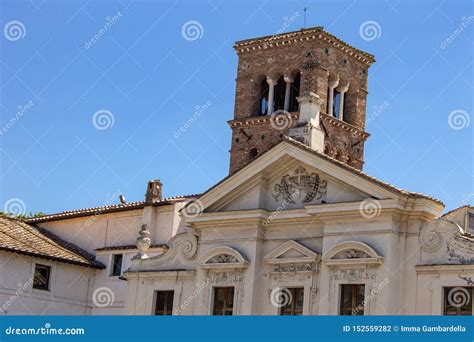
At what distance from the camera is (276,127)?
49.0 m

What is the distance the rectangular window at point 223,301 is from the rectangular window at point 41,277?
11467mm

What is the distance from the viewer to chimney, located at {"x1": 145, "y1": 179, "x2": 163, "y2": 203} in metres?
37.5

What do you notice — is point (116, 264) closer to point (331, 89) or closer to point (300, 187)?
point (300, 187)

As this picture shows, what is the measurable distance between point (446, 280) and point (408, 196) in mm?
2224

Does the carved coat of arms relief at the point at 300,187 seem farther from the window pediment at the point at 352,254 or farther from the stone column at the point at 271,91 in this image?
the stone column at the point at 271,91

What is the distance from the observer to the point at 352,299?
22.6 meters

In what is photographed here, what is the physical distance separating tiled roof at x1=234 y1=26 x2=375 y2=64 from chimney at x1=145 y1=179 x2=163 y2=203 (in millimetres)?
15329

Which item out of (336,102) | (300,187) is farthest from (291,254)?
(336,102)

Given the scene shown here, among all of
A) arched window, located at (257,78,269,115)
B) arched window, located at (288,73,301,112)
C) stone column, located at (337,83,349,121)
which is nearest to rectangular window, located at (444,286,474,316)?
arched window, located at (288,73,301,112)

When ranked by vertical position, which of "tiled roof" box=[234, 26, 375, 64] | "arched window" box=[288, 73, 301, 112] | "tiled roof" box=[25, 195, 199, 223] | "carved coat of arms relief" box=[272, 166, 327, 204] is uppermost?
"tiled roof" box=[234, 26, 375, 64]

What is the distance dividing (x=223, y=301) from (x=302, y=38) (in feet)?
90.1

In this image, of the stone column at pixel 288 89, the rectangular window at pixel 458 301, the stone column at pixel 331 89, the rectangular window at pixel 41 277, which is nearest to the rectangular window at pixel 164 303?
the rectangular window at pixel 458 301

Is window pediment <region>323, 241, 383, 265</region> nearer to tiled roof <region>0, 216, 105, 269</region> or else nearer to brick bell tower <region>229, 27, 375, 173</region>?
tiled roof <region>0, 216, 105, 269</region>

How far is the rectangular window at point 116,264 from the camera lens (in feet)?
119
